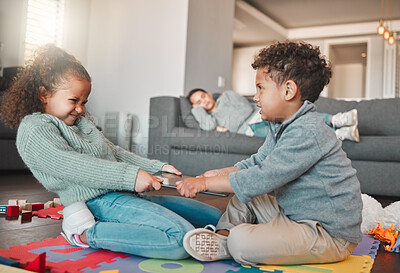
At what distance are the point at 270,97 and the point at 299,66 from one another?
0.37ft

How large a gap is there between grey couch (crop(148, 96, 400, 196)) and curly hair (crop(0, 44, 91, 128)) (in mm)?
1773

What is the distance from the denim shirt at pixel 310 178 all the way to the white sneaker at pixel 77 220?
40 centimetres

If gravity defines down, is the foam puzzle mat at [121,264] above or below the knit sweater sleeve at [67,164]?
below

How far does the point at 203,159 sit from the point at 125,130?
1.39m

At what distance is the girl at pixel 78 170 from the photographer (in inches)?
38.0

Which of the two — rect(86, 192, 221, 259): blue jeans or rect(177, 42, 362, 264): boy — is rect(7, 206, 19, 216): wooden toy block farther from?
rect(177, 42, 362, 264): boy

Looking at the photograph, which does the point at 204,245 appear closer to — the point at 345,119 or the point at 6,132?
the point at 345,119

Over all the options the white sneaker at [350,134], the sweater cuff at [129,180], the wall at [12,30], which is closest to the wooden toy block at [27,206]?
the sweater cuff at [129,180]

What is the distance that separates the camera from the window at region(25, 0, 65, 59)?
3861 millimetres

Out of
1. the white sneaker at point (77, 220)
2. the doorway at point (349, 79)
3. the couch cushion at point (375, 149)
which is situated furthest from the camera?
the doorway at point (349, 79)

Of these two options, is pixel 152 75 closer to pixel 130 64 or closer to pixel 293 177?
pixel 130 64

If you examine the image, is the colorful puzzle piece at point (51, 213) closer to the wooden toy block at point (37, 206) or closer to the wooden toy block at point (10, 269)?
the wooden toy block at point (37, 206)

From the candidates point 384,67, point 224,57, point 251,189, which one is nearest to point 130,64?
point 224,57

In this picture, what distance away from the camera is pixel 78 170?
3.31 ft
